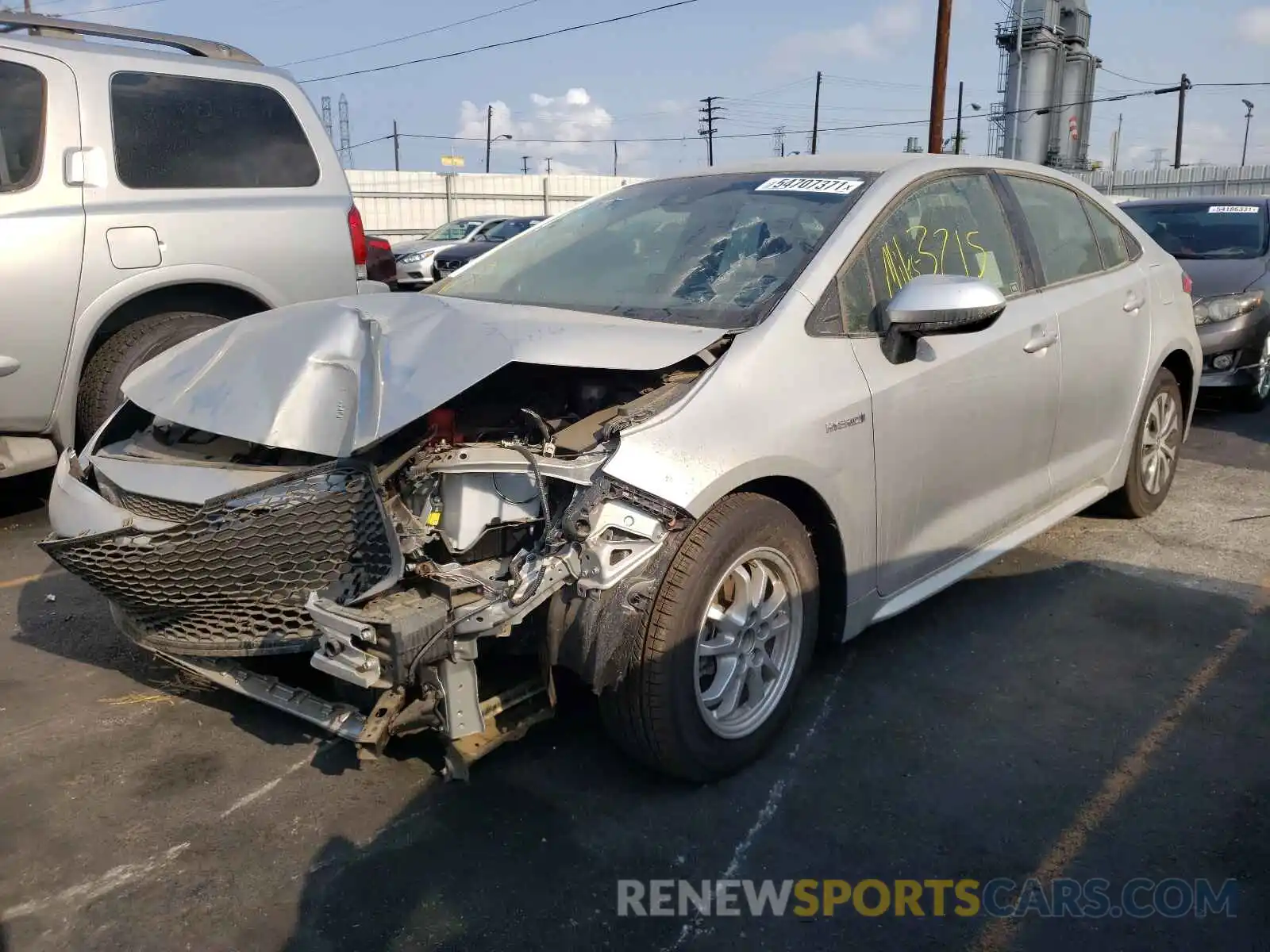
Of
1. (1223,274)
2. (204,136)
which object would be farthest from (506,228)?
(204,136)

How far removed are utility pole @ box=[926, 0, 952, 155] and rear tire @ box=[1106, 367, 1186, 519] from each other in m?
15.7

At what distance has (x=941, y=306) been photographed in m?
3.04

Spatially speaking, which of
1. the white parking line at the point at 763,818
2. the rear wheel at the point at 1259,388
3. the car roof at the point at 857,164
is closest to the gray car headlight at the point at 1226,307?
the rear wheel at the point at 1259,388

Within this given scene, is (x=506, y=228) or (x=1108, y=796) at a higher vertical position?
(x=506, y=228)

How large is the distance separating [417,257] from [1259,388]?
15.7m

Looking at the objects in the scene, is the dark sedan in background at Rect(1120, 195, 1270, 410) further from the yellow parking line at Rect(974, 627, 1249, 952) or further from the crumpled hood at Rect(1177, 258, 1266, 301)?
the yellow parking line at Rect(974, 627, 1249, 952)

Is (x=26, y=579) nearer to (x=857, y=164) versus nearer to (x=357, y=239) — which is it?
(x=357, y=239)

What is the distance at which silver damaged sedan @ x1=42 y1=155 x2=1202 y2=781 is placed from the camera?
254 centimetres

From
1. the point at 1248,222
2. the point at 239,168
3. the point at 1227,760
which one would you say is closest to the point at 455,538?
the point at 1227,760

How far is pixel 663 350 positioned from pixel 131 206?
340 cm

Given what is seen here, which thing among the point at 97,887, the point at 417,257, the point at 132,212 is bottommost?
the point at 97,887

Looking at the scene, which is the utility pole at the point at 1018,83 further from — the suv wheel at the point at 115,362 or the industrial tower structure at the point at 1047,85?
the suv wheel at the point at 115,362

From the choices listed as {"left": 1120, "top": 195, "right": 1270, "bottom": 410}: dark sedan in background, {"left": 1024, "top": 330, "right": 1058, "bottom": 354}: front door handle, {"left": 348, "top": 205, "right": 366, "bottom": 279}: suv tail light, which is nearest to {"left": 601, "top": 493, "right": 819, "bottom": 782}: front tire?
{"left": 1024, "top": 330, "right": 1058, "bottom": 354}: front door handle

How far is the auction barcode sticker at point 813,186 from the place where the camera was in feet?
11.5
